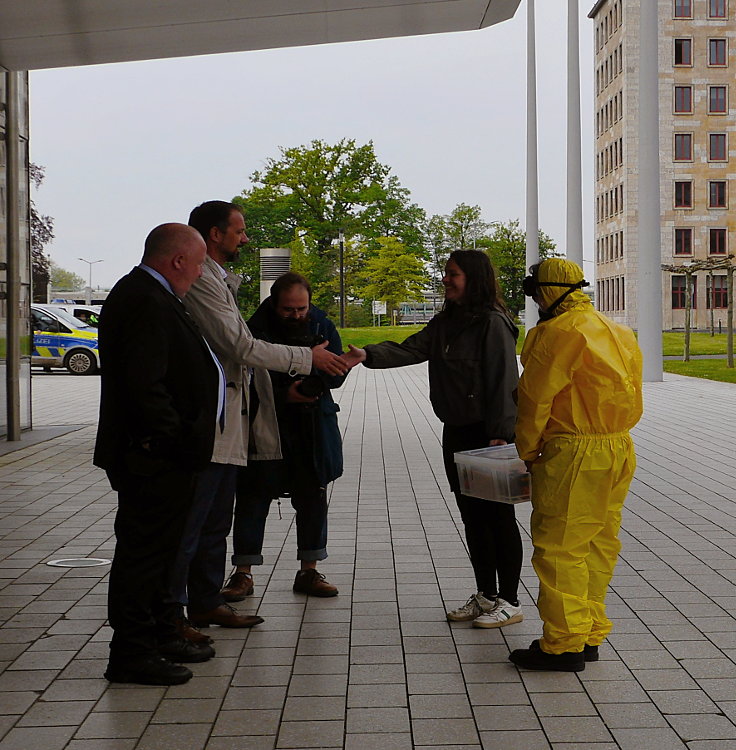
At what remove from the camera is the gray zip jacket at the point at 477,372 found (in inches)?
235

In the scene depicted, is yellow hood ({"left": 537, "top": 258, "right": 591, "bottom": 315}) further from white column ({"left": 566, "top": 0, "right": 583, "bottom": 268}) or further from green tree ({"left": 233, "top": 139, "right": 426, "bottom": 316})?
green tree ({"left": 233, "top": 139, "right": 426, "bottom": 316})

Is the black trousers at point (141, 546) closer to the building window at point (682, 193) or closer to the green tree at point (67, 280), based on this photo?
the building window at point (682, 193)

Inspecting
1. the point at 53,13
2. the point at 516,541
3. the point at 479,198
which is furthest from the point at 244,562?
the point at 479,198

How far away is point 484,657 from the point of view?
552 cm

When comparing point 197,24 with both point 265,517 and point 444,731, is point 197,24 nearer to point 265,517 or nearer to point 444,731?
point 265,517

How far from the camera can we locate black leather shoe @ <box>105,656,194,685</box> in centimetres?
511

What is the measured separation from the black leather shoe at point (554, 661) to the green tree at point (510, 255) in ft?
186

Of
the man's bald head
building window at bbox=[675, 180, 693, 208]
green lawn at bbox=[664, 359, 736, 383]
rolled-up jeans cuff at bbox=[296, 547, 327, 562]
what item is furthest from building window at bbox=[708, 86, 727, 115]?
the man's bald head

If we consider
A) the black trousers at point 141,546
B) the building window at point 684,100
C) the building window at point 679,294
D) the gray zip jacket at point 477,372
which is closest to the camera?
the black trousers at point 141,546

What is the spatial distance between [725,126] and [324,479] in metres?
82.5

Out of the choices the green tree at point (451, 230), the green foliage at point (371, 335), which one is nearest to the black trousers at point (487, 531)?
the green foliage at point (371, 335)

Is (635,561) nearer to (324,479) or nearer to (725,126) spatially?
(324,479)

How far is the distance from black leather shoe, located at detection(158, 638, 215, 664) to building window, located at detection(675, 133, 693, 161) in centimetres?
8249

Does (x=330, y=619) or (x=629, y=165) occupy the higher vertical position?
(x=629, y=165)
